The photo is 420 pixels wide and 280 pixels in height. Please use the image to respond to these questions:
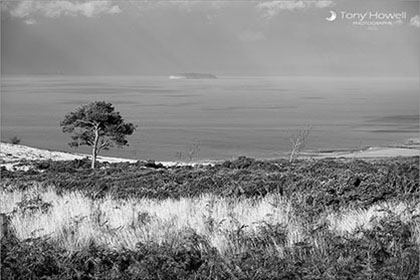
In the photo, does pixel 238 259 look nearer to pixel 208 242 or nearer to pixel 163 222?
pixel 208 242

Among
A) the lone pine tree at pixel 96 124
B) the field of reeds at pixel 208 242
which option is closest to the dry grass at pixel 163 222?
the field of reeds at pixel 208 242

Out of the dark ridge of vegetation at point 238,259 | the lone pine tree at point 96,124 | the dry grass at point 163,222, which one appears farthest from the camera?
the lone pine tree at point 96,124

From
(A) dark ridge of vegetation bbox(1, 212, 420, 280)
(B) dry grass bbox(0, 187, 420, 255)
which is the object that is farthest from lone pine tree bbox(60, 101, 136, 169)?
(A) dark ridge of vegetation bbox(1, 212, 420, 280)

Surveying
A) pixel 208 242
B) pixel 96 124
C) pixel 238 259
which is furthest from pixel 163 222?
pixel 96 124

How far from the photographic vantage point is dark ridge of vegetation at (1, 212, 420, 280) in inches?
185

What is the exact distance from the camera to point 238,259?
499cm

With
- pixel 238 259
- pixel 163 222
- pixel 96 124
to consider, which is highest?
pixel 96 124

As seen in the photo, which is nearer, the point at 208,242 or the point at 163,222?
the point at 208,242

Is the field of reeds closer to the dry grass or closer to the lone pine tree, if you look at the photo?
the dry grass

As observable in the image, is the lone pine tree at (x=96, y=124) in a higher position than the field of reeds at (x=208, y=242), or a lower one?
higher

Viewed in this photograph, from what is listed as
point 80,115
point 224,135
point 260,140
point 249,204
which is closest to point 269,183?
point 249,204

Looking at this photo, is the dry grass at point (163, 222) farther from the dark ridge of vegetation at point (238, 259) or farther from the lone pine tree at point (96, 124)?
the lone pine tree at point (96, 124)

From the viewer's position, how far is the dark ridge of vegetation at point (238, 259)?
471 cm

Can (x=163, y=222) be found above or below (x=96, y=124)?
below
